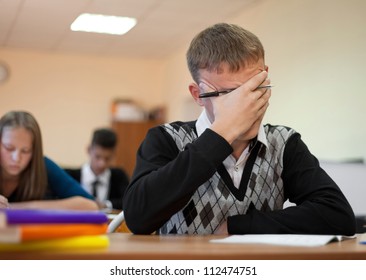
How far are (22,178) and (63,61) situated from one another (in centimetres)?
192

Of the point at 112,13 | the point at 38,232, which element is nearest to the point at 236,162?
the point at 38,232

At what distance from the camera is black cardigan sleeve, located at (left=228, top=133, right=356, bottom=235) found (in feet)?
3.67

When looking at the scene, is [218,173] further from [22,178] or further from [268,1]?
[268,1]

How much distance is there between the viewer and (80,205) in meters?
2.33

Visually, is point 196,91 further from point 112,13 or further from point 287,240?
point 112,13

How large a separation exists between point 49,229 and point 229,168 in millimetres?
679

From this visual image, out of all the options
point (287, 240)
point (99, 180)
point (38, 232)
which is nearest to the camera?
point (38, 232)

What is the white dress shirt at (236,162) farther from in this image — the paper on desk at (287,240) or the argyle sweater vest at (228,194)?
the paper on desk at (287,240)

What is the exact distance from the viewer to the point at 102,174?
4.01m

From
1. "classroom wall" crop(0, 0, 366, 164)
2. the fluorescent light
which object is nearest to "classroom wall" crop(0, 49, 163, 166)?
"classroom wall" crop(0, 0, 366, 164)

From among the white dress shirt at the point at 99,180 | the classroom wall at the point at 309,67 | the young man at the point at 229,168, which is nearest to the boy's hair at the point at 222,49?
the young man at the point at 229,168

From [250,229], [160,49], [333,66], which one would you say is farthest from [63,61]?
[250,229]

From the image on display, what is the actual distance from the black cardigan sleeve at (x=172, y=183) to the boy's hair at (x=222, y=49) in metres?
0.21

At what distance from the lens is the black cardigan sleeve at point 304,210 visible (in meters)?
1.12
